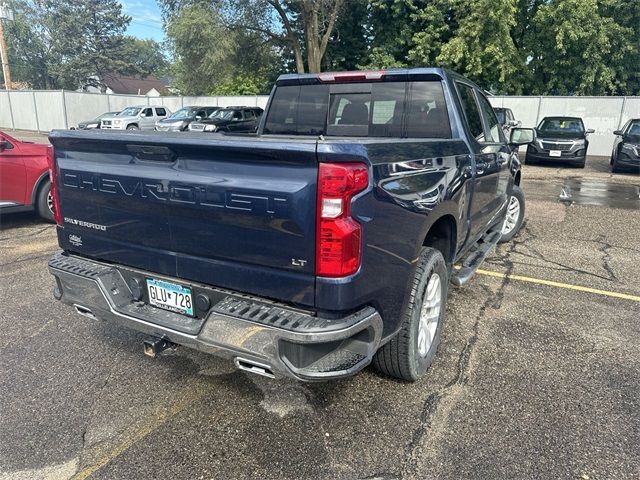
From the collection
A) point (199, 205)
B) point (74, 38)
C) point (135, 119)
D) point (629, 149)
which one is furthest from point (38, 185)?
point (74, 38)

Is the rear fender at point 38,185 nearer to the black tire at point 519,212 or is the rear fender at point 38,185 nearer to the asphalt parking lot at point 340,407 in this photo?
the asphalt parking lot at point 340,407

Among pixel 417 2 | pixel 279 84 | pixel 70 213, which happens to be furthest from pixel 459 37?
pixel 70 213

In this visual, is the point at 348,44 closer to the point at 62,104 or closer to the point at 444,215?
the point at 62,104

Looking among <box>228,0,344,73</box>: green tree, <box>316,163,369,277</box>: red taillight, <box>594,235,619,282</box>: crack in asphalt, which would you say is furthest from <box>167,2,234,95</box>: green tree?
<box>316,163,369,277</box>: red taillight

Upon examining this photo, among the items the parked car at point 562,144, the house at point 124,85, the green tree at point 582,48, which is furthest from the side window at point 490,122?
the house at point 124,85

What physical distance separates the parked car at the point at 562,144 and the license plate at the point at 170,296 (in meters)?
15.8

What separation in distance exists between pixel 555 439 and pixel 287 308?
5.40ft

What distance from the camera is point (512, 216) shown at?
6.66 m

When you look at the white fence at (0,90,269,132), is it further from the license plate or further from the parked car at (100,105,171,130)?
the license plate

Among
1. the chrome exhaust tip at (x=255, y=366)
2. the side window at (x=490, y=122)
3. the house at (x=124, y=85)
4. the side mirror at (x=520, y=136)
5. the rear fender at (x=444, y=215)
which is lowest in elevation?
the chrome exhaust tip at (x=255, y=366)

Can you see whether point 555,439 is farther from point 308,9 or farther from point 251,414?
point 308,9

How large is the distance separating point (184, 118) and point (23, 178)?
1557 cm

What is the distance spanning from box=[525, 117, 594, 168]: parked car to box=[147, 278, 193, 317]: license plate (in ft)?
52.0

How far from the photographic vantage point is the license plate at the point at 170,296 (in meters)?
2.55
